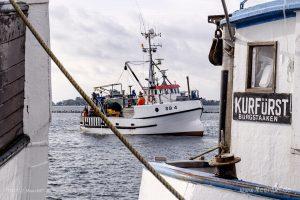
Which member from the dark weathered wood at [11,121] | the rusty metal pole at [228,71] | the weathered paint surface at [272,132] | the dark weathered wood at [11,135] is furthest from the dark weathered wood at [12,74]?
the rusty metal pole at [228,71]

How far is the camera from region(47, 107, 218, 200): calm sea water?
74.5 feet

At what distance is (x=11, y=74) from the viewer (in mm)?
4250

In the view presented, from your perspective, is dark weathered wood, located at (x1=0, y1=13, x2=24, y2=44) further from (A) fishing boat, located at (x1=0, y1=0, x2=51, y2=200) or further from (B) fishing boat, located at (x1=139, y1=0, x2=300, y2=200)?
(B) fishing boat, located at (x1=139, y1=0, x2=300, y2=200)

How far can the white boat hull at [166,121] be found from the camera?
51156 millimetres

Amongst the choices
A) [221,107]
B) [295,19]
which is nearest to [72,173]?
[221,107]

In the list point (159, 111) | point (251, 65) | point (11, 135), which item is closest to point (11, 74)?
point (11, 135)

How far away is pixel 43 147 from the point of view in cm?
476

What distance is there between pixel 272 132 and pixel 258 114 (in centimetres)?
34

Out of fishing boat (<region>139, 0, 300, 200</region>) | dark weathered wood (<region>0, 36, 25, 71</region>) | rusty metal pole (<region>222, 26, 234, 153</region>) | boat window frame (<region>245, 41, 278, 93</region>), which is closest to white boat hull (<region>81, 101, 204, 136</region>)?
rusty metal pole (<region>222, 26, 234, 153</region>)

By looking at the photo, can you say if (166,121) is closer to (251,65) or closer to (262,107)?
(251,65)

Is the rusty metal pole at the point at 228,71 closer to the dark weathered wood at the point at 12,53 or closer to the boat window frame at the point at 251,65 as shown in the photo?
the boat window frame at the point at 251,65

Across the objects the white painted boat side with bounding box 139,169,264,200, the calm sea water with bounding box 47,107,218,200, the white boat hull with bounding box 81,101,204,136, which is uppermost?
the white painted boat side with bounding box 139,169,264,200

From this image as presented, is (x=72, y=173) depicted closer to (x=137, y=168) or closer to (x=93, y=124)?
(x=137, y=168)

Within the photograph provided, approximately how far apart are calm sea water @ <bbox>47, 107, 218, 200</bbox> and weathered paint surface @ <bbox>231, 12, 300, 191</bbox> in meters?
13.7
